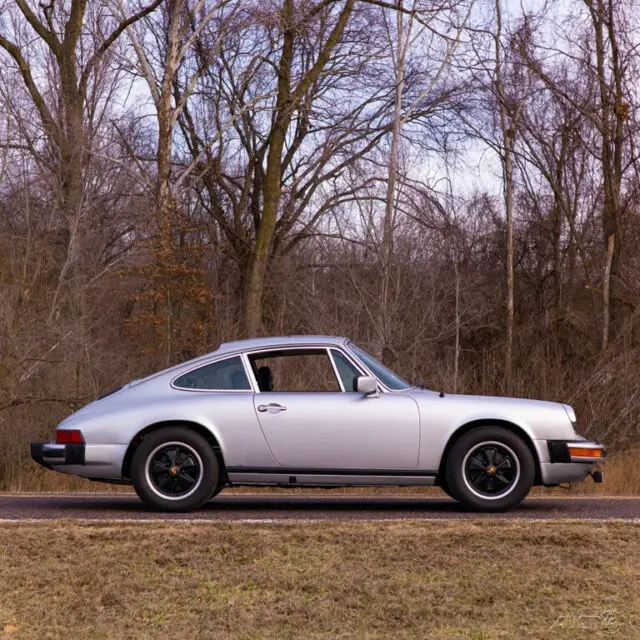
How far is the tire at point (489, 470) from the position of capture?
9156 millimetres

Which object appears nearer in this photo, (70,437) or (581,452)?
(581,452)

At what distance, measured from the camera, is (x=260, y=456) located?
30.4 ft

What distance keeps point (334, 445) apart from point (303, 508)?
990 millimetres

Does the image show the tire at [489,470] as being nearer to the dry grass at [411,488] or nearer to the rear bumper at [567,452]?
the rear bumper at [567,452]

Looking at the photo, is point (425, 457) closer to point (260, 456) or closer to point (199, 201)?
point (260, 456)

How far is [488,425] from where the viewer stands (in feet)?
30.4

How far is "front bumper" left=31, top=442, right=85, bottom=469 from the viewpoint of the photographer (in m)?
9.34

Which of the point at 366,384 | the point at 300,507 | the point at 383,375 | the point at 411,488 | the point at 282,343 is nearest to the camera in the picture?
the point at 366,384

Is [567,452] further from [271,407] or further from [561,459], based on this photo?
[271,407]

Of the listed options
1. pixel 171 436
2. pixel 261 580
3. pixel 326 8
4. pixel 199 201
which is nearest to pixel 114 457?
pixel 171 436

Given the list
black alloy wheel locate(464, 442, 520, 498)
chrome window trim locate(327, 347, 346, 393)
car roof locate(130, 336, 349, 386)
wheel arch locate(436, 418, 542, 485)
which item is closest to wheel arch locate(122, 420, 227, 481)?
car roof locate(130, 336, 349, 386)

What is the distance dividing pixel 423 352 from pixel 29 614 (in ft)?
55.3

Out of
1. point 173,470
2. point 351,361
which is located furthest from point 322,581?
point 351,361

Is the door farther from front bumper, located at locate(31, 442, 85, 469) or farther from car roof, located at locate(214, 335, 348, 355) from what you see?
front bumper, located at locate(31, 442, 85, 469)
